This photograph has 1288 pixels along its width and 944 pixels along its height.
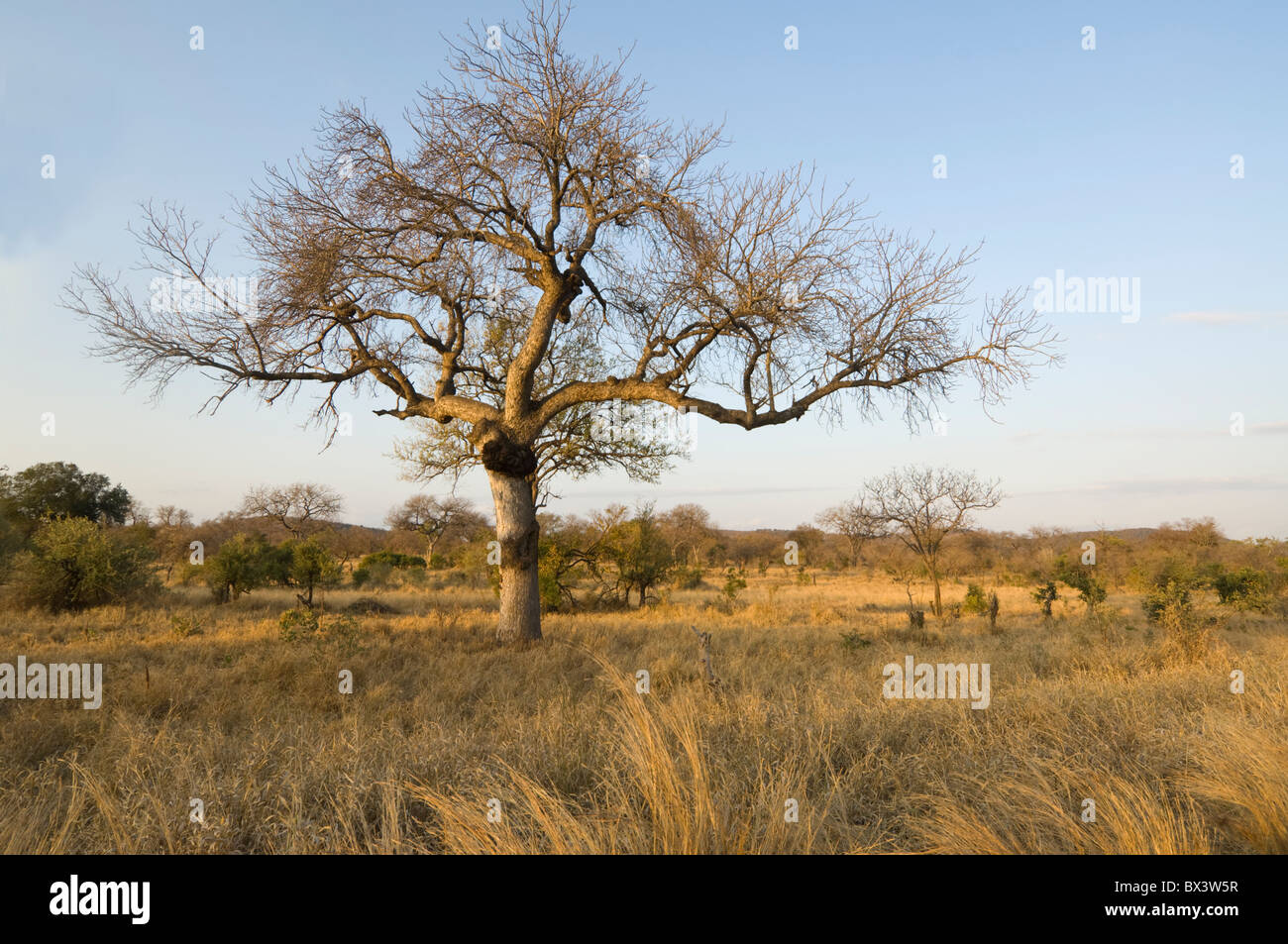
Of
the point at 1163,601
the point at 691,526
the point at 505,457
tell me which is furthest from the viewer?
the point at 691,526

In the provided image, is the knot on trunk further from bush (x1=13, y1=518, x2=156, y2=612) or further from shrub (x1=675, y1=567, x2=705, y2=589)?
shrub (x1=675, y1=567, x2=705, y2=589)

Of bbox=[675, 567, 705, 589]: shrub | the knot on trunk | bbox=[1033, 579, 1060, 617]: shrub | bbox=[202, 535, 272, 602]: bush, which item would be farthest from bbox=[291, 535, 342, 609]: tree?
bbox=[1033, 579, 1060, 617]: shrub

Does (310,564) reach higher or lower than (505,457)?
lower

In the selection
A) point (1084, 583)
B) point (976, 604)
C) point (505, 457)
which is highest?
point (505, 457)

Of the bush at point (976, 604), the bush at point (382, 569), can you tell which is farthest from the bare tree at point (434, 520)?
the bush at point (976, 604)

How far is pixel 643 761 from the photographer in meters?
3.71

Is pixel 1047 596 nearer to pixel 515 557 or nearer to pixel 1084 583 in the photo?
pixel 1084 583

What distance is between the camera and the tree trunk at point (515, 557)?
12242mm

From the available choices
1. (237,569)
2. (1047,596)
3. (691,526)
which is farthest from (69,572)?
(691,526)

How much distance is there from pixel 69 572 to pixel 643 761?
62.1 feet

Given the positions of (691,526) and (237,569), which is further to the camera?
(691,526)

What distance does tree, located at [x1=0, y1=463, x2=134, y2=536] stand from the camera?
2803 centimetres

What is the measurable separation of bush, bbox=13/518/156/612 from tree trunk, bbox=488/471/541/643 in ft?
37.9

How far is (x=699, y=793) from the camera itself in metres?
3.18
